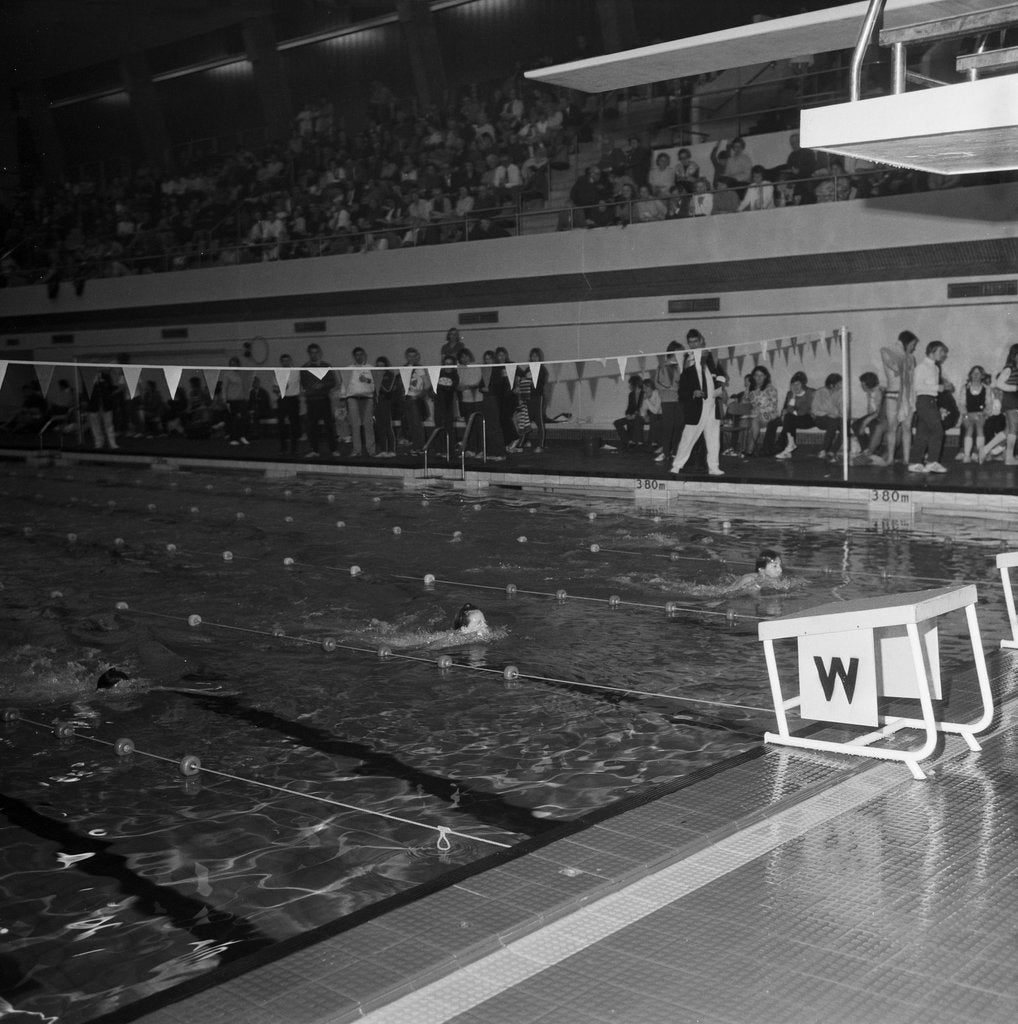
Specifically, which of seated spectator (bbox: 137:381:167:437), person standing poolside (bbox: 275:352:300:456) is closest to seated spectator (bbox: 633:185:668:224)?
person standing poolside (bbox: 275:352:300:456)

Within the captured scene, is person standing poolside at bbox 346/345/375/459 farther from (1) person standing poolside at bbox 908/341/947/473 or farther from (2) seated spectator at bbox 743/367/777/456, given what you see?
(1) person standing poolside at bbox 908/341/947/473

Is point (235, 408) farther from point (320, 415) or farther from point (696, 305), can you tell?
point (696, 305)

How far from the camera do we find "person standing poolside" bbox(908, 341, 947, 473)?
1276cm

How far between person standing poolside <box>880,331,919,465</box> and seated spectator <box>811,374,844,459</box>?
87 centimetres

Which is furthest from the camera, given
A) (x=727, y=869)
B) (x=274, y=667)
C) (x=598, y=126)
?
(x=598, y=126)

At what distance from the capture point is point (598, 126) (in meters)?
18.8

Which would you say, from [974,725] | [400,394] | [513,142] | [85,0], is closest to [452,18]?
[513,142]

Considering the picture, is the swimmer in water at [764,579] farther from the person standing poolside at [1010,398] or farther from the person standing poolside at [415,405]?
the person standing poolside at [415,405]

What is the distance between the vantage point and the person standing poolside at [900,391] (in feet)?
42.8

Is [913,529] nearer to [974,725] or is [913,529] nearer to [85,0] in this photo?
[974,725]

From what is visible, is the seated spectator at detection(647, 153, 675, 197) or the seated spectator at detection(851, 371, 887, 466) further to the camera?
the seated spectator at detection(647, 153, 675, 197)

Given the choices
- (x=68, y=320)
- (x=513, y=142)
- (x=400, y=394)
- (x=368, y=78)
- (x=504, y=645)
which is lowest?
(x=504, y=645)

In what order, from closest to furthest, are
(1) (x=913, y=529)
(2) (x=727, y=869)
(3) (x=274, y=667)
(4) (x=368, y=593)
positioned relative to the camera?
(2) (x=727, y=869) → (3) (x=274, y=667) → (4) (x=368, y=593) → (1) (x=913, y=529)

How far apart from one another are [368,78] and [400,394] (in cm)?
1102
